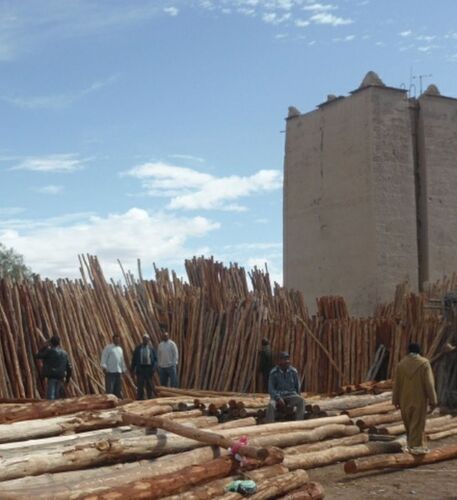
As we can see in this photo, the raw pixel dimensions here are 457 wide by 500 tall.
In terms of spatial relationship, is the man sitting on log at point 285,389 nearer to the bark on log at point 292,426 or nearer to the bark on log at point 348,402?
the bark on log at point 292,426

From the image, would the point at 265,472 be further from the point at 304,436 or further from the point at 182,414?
the point at 182,414

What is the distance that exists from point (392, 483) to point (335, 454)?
101 cm

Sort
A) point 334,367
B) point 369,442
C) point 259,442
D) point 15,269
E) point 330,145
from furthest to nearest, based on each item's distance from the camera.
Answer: point 15,269 < point 330,145 < point 334,367 < point 369,442 < point 259,442

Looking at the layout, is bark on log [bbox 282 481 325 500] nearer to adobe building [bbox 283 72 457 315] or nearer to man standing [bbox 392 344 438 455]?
man standing [bbox 392 344 438 455]

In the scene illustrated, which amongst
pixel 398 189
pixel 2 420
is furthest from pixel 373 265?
pixel 2 420

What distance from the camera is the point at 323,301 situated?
1688 centimetres

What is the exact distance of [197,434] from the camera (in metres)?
8.05

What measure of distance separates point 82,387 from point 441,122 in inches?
658

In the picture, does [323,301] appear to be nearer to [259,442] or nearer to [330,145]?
[259,442]

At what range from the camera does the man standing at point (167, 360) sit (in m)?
15.0

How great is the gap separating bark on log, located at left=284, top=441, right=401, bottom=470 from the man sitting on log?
3.57 feet

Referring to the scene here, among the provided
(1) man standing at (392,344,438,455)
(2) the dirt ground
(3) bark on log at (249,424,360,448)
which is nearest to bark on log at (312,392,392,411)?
(3) bark on log at (249,424,360,448)

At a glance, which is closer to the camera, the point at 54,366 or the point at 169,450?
the point at 169,450

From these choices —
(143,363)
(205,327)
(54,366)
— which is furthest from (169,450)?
(205,327)
